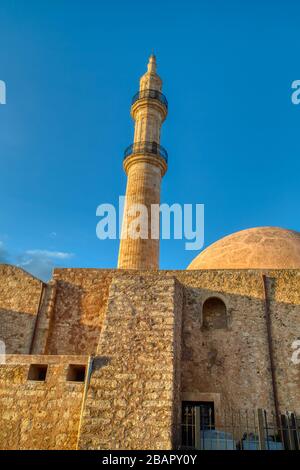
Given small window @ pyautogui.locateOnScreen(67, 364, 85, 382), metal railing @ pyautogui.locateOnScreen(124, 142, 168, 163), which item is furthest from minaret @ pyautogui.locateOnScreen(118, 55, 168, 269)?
small window @ pyautogui.locateOnScreen(67, 364, 85, 382)

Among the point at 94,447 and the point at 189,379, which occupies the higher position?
the point at 189,379

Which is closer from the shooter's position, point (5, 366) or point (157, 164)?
point (5, 366)

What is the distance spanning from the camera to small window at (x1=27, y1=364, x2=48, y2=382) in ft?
23.1

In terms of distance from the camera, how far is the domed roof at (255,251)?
10.9 m

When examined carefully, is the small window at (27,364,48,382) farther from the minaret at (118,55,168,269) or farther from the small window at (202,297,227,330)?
the minaret at (118,55,168,269)

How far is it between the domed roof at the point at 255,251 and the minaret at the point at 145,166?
6.26 ft

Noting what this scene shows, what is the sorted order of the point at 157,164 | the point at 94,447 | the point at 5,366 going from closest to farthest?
1. the point at 94,447
2. the point at 5,366
3. the point at 157,164

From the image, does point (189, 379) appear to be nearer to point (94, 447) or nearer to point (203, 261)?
point (94, 447)

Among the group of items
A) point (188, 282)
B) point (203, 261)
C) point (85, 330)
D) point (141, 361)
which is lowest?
point (141, 361)

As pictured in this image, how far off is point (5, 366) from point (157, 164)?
10230 millimetres

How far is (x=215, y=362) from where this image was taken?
28.3 feet

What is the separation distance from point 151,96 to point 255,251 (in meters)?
8.81
